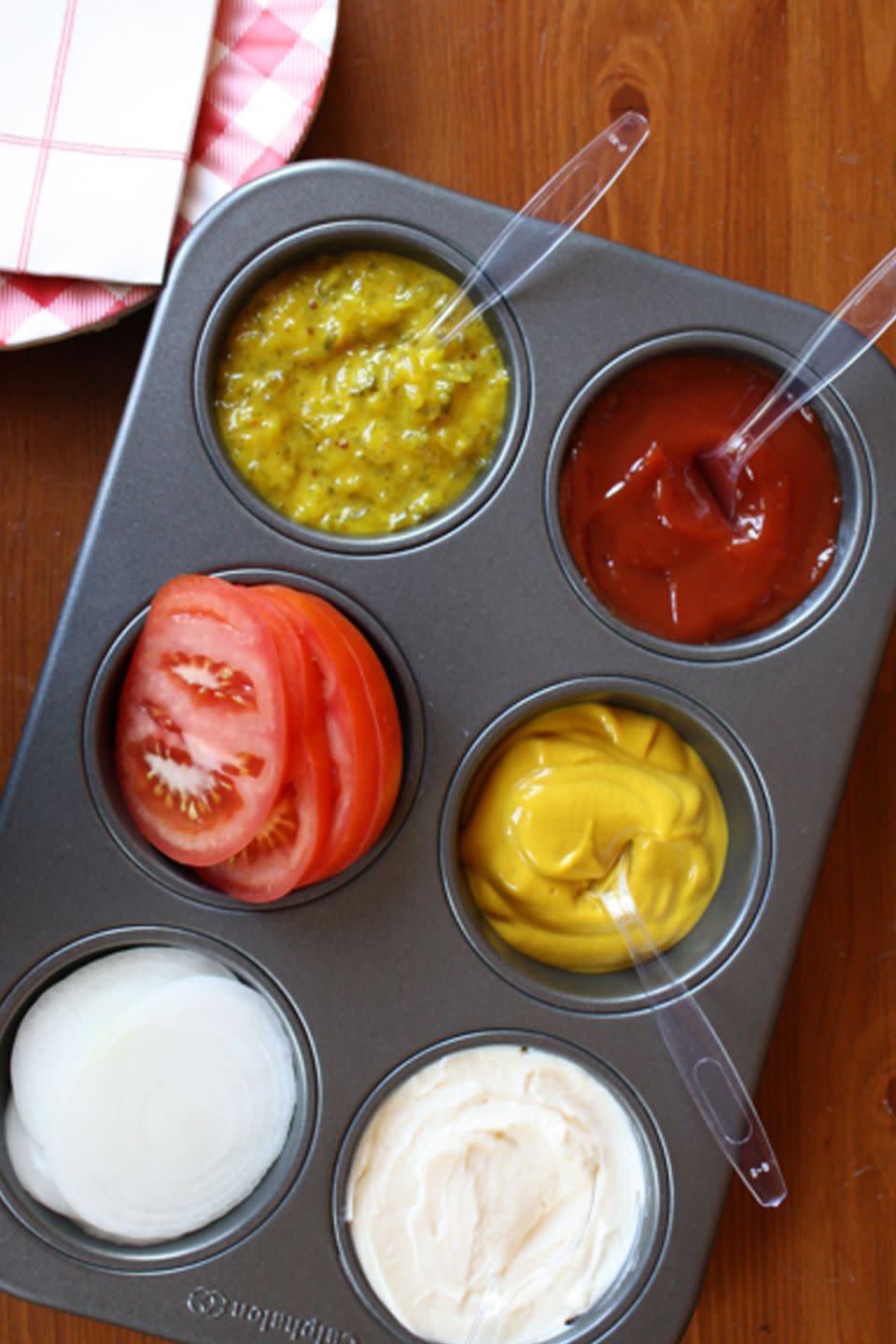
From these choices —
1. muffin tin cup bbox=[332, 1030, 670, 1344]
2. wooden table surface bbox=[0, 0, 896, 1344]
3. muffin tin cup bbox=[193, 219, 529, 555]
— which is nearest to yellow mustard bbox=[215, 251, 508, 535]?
muffin tin cup bbox=[193, 219, 529, 555]

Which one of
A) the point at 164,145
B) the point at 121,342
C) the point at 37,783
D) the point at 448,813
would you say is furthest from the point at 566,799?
the point at 164,145

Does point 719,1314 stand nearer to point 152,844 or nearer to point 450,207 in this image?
point 152,844

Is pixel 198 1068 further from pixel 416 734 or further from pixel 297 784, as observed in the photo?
pixel 416 734

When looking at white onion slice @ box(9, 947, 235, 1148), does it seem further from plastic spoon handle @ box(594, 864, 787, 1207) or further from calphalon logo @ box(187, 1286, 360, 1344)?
plastic spoon handle @ box(594, 864, 787, 1207)

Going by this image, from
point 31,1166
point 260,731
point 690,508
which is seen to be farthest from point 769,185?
point 31,1166

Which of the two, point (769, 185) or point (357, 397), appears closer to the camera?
point (357, 397)

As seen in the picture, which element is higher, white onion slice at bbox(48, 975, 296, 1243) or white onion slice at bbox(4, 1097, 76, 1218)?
white onion slice at bbox(48, 975, 296, 1243)
